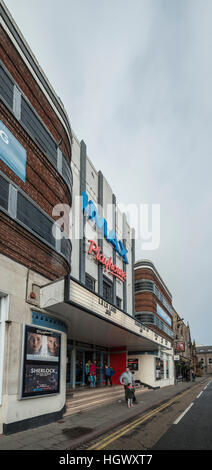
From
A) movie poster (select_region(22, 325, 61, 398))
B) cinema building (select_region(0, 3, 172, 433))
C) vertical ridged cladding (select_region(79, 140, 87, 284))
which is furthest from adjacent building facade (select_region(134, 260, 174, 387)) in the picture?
movie poster (select_region(22, 325, 61, 398))

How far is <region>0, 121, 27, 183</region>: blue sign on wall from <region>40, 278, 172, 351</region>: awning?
13.0 feet

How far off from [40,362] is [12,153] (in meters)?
6.82

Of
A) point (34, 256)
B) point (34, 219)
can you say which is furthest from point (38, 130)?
point (34, 256)

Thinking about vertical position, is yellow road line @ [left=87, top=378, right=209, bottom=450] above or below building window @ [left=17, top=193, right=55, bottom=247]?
below

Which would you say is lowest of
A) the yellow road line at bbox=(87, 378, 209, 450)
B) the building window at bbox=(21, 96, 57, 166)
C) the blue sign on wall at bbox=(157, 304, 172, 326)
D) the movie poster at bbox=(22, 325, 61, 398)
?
the yellow road line at bbox=(87, 378, 209, 450)

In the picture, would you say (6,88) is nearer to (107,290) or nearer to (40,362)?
(40,362)

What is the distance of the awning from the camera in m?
11.4

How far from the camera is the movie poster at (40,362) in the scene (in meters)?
10.4

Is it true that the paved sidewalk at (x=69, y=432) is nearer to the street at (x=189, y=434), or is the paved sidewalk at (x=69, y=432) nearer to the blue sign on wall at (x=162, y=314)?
the street at (x=189, y=434)

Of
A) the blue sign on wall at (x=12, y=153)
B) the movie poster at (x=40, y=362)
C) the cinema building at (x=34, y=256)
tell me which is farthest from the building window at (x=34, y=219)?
the movie poster at (x=40, y=362)

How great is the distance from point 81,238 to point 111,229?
6.20m

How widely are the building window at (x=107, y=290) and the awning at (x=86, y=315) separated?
324 centimetres

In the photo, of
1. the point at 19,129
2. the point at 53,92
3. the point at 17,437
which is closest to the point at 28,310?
the point at 17,437

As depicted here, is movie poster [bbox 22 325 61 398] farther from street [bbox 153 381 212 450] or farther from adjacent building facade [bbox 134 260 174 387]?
adjacent building facade [bbox 134 260 174 387]
